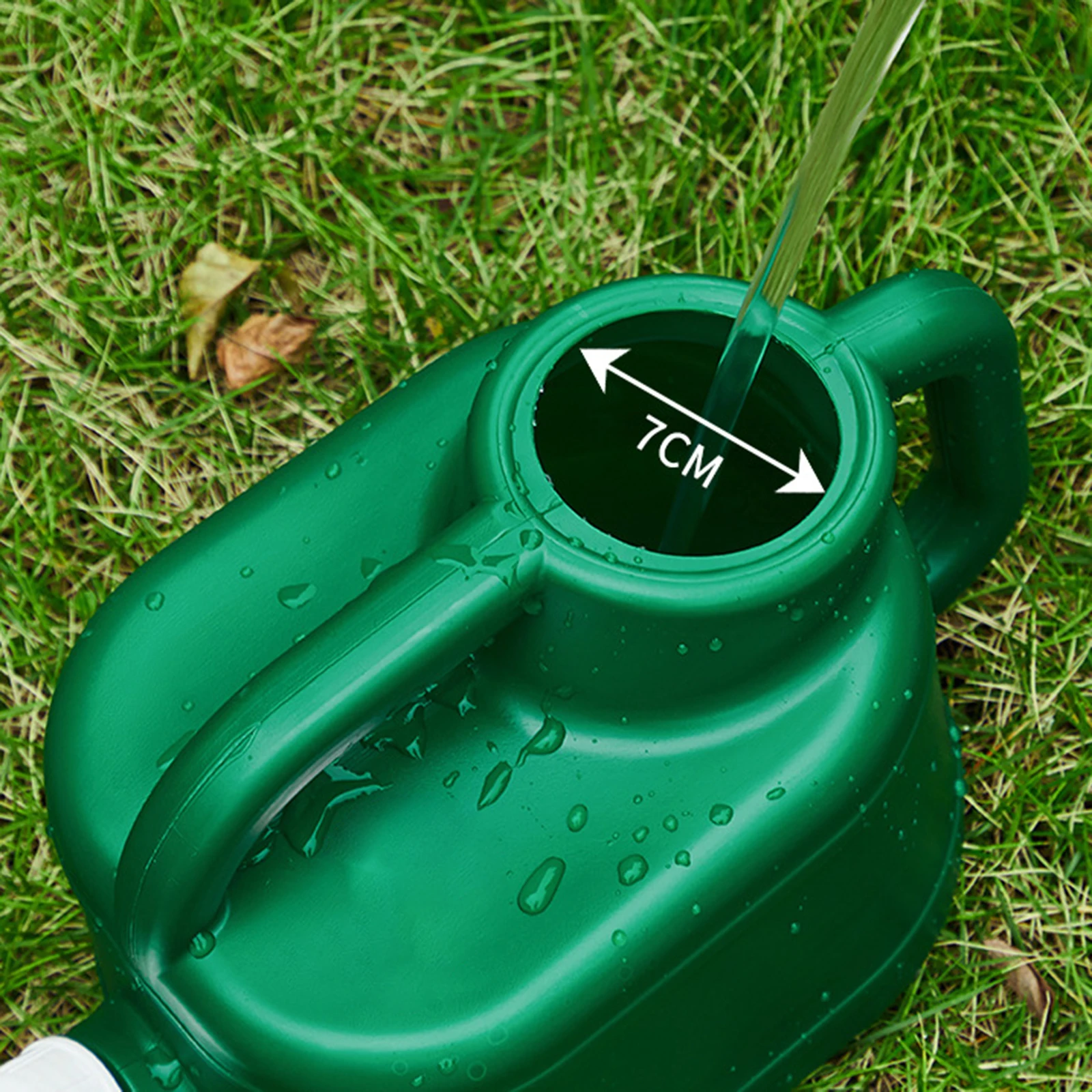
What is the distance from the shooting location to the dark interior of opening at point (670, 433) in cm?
93

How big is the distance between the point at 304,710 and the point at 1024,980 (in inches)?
32.3

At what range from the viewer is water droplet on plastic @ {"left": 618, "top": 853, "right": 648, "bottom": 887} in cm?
88

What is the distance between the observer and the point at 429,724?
0.91 metres

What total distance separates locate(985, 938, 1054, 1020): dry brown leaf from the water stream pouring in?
55 cm

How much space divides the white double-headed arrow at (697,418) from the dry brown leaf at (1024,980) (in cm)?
58

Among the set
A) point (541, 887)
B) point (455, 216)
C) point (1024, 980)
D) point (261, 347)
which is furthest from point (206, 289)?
point (1024, 980)

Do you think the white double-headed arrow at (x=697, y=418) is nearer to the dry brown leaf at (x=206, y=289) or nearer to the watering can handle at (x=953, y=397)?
the watering can handle at (x=953, y=397)

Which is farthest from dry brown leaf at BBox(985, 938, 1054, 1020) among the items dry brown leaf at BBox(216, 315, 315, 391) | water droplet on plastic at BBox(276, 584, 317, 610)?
dry brown leaf at BBox(216, 315, 315, 391)

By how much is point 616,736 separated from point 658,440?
0.22 m

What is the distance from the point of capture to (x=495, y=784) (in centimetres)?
90

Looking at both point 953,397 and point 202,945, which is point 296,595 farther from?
Answer: point 953,397

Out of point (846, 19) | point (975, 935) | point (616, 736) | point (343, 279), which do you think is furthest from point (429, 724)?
point (846, 19)

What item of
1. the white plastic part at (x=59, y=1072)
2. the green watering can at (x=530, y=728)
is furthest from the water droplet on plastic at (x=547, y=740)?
the white plastic part at (x=59, y=1072)

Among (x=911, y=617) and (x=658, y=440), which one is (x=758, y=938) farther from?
(x=658, y=440)
